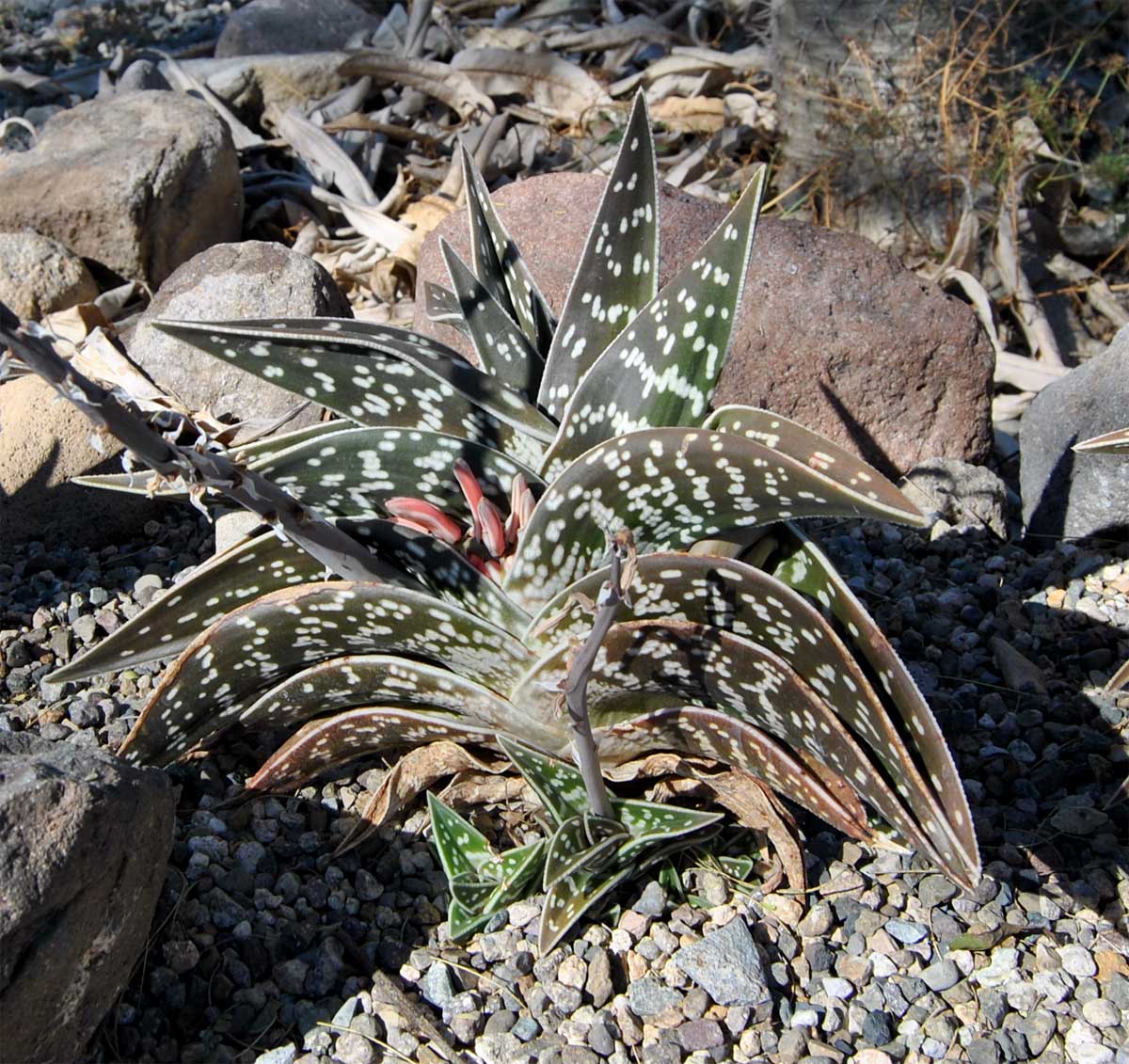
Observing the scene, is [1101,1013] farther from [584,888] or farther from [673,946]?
[584,888]

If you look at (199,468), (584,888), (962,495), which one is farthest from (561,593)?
(962,495)

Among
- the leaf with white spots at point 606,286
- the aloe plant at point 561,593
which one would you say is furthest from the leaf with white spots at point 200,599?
the leaf with white spots at point 606,286

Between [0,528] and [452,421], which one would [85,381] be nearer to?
[452,421]

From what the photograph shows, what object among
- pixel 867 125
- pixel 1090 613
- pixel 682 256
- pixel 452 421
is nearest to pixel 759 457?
pixel 452 421

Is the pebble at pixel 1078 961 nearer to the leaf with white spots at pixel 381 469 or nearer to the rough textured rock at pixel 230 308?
the leaf with white spots at pixel 381 469

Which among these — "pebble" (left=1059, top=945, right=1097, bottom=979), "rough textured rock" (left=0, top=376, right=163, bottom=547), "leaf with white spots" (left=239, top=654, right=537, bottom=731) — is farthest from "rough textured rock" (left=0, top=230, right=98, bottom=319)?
"pebble" (left=1059, top=945, right=1097, bottom=979)

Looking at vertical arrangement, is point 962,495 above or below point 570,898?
below
